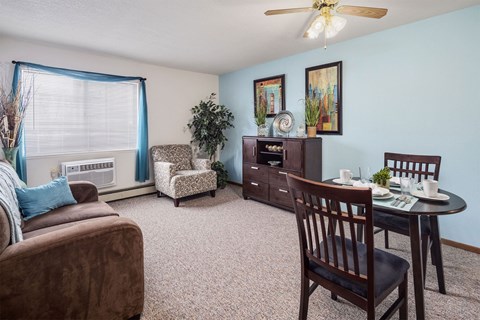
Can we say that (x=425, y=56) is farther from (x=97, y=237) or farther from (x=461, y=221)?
(x=97, y=237)

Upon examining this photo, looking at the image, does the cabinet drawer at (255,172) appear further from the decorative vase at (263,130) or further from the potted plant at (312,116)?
the potted plant at (312,116)

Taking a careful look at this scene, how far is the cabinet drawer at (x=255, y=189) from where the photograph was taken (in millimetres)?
3882

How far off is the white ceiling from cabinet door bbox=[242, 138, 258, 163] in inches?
54.7

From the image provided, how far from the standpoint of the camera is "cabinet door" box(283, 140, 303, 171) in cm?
337

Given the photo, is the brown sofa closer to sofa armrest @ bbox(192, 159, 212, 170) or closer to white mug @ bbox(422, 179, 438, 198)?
white mug @ bbox(422, 179, 438, 198)

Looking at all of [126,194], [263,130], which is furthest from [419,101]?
[126,194]

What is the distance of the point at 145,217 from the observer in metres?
3.38

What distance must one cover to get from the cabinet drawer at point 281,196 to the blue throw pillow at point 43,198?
2543 mm

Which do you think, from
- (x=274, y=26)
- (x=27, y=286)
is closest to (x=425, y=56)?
(x=274, y=26)

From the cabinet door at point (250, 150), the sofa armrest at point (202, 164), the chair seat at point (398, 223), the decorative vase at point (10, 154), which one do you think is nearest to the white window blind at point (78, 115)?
the decorative vase at point (10, 154)

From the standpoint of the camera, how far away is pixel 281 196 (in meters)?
3.63

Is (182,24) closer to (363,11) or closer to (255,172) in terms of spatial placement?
(363,11)

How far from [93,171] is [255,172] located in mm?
2565

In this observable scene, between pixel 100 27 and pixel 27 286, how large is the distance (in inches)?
106
